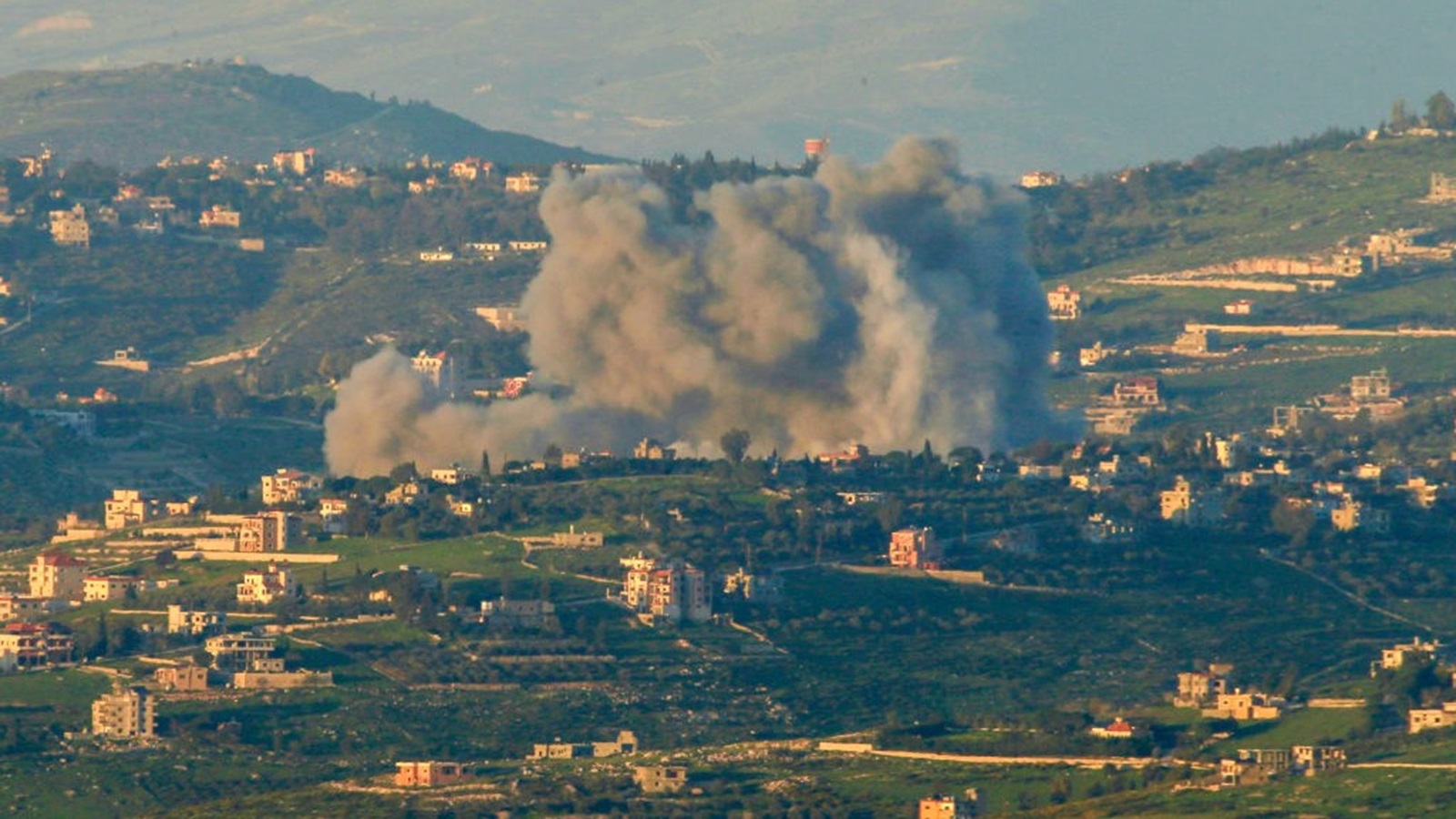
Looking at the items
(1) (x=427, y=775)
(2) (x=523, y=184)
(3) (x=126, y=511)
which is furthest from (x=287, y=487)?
(2) (x=523, y=184)

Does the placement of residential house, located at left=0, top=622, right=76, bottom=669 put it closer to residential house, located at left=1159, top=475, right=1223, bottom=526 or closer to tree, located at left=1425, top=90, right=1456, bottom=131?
residential house, located at left=1159, top=475, right=1223, bottom=526

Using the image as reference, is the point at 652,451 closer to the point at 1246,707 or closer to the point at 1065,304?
the point at 1246,707

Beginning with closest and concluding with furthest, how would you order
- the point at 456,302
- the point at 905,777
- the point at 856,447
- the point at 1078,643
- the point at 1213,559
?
the point at 905,777, the point at 1078,643, the point at 1213,559, the point at 856,447, the point at 456,302

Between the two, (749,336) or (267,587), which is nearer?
(267,587)

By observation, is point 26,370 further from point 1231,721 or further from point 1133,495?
point 1231,721

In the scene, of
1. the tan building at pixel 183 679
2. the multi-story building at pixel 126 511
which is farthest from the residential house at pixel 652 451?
the tan building at pixel 183 679

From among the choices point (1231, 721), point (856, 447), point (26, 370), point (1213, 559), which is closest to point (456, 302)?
point (26, 370)

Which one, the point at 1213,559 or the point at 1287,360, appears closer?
the point at 1213,559

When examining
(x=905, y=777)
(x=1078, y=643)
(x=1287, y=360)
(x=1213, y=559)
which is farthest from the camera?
(x=1287, y=360)
